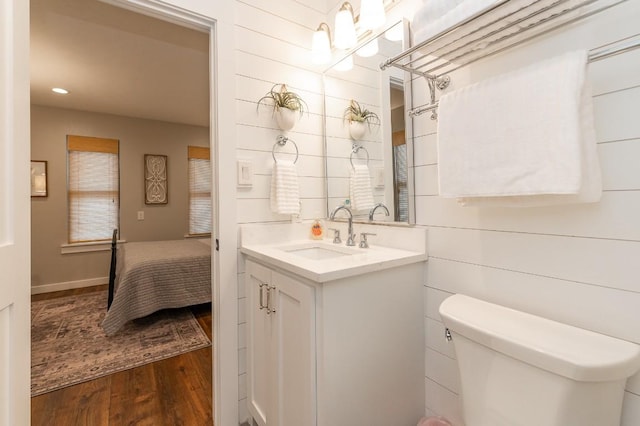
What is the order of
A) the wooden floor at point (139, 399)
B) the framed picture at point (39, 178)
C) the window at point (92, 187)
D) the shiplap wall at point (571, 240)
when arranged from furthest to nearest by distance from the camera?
1. the window at point (92, 187)
2. the framed picture at point (39, 178)
3. the wooden floor at point (139, 399)
4. the shiplap wall at point (571, 240)

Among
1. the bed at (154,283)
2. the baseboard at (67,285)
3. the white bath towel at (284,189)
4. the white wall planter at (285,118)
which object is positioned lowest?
the baseboard at (67,285)

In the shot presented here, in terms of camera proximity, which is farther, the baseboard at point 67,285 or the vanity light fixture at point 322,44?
the baseboard at point 67,285

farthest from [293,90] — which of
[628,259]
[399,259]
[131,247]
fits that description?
[131,247]

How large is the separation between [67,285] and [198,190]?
83.3 inches

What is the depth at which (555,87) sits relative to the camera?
0.77m

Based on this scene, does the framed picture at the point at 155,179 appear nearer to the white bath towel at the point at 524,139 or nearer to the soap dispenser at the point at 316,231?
the soap dispenser at the point at 316,231

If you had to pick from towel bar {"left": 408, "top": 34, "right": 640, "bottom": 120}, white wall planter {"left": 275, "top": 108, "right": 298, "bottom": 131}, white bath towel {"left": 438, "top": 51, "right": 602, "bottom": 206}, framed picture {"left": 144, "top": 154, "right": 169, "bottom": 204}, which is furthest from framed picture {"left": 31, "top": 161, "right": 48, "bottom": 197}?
towel bar {"left": 408, "top": 34, "right": 640, "bottom": 120}

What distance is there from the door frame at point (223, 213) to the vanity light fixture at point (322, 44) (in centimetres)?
46

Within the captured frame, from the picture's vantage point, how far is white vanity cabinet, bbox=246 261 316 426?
1000 millimetres

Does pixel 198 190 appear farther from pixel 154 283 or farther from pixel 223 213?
pixel 223 213

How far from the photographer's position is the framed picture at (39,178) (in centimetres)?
364

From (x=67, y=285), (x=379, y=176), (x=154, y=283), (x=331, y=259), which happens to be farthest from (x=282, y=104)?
(x=67, y=285)

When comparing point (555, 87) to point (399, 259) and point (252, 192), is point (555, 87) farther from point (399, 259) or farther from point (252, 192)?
point (252, 192)

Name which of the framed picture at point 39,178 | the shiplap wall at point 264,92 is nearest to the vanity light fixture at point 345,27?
the shiplap wall at point 264,92
